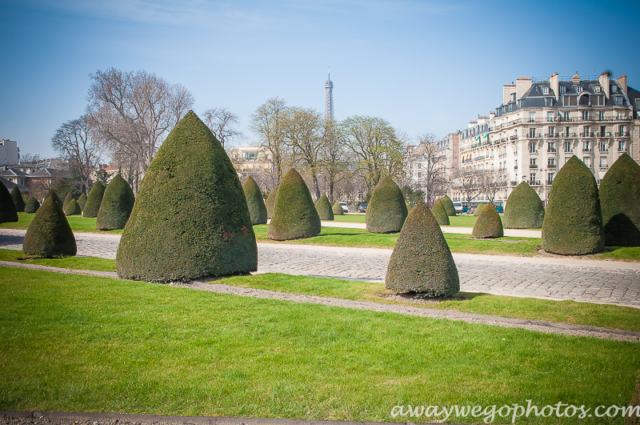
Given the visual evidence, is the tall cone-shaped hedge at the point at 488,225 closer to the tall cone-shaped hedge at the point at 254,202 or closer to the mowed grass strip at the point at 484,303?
the mowed grass strip at the point at 484,303

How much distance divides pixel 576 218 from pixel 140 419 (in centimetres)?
1589

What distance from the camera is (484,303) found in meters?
8.33

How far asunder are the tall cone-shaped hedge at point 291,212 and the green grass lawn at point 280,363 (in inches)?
555

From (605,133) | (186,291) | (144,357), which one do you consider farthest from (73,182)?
(605,133)

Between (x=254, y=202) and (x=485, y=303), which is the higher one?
(x=254, y=202)

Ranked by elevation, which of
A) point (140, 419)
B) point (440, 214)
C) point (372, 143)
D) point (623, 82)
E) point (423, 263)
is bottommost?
point (140, 419)

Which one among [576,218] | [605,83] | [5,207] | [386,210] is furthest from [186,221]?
[605,83]

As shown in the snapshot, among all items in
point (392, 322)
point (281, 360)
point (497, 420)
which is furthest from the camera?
point (392, 322)

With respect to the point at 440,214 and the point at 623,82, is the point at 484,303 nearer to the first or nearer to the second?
the point at 440,214

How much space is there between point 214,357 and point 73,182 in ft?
201

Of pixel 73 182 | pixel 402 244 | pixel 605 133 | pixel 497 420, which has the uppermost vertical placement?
pixel 605 133

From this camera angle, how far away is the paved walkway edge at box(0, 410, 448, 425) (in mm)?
3779

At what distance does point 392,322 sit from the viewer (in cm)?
673

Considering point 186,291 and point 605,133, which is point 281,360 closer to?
point 186,291
